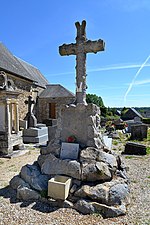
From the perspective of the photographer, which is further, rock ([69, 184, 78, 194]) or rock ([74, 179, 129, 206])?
rock ([69, 184, 78, 194])

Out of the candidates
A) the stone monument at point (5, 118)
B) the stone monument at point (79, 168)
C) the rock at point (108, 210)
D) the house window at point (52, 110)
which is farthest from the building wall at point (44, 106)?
the rock at point (108, 210)

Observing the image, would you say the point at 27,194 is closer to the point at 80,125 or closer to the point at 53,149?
the point at 53,149

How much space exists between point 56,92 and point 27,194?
16047 millimetres

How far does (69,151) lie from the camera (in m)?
4.72

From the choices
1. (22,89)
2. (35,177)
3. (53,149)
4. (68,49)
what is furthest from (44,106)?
(35,177)

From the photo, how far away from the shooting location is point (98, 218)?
129 inches

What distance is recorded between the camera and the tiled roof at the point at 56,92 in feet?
62.0

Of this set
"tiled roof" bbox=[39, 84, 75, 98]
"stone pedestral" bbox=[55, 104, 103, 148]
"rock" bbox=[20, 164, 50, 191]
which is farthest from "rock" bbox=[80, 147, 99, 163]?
"tiled roof" bbox=[39, 84, 75, 98]

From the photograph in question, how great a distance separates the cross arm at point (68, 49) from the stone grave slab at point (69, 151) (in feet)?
9.08

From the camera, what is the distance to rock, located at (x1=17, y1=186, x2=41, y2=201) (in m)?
3.92

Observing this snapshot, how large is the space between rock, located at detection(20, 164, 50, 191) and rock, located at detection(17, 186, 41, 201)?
0.15 metres

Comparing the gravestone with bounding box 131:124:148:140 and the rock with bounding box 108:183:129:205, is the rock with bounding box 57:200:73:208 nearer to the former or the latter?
the rock with bounding box 108:183:129:205

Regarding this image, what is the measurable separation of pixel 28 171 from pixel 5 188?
0.70 metres

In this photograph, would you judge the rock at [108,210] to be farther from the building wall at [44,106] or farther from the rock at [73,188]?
the building wall at [44,106]
